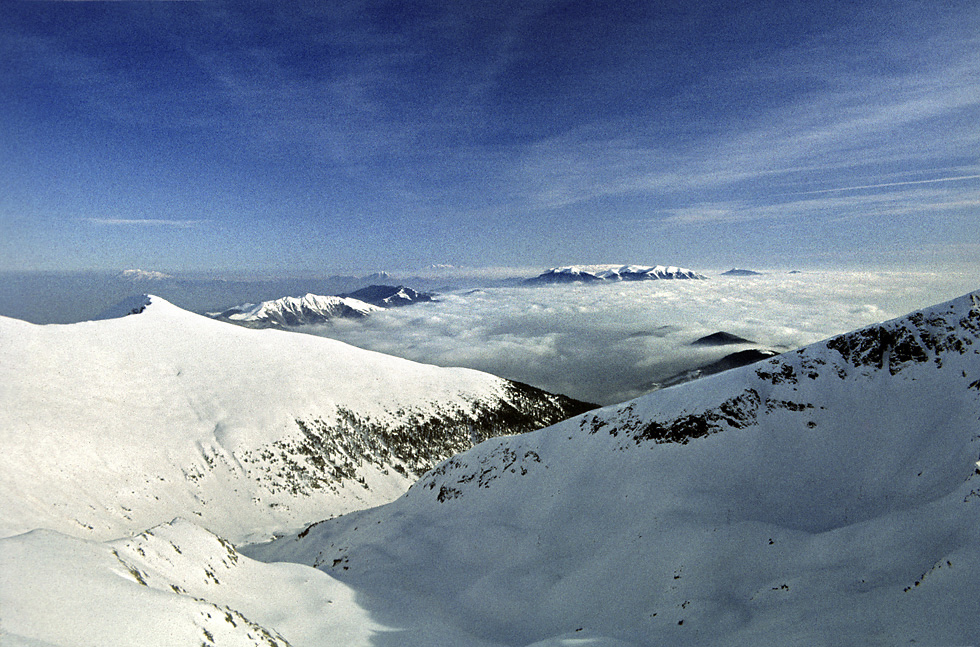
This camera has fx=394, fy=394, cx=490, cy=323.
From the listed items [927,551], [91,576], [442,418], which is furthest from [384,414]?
[927,551]

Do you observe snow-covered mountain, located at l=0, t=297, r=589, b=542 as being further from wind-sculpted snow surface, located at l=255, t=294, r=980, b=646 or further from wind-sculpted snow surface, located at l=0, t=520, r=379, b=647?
wind-sculpted snow surface, located at l=0, t=520, r=379, b=647

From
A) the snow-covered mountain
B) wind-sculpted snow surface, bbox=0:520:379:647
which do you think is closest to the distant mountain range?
wind-sculpted snow surface, bbox=0:520:379:647

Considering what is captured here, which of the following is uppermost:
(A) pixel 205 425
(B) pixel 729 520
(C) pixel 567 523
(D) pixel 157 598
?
(D) pixel 157 598

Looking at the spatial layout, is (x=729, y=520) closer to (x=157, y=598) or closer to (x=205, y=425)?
(x=157, y=598)

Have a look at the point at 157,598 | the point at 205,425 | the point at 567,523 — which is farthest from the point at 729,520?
the point at 205,425

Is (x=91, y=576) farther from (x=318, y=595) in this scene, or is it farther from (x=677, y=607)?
(x=677, y=607)

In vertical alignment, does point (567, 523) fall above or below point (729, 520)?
below

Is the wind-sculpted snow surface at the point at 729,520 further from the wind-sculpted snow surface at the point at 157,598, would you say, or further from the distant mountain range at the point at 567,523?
the wind-sculpted snow surface at the point at 157,598
